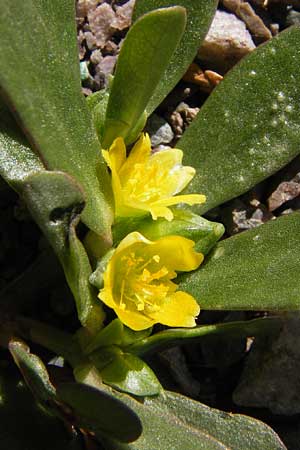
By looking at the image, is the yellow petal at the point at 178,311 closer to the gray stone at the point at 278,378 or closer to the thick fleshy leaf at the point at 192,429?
the thick fleshy leaf at the point at 192,429

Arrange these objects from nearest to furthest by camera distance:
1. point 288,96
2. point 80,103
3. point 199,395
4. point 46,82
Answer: point 46,82 < point 80,103 < point 288,96 < point 199,395

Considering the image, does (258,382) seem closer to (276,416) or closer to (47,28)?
(276,416)

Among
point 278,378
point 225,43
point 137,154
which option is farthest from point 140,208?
point 225,43

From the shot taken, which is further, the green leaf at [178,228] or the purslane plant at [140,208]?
the green leaf at [178,228]

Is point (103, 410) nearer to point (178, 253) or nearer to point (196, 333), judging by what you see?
point (196, 333)

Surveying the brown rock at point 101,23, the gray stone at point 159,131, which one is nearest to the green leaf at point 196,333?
the gray stone at point 159,131

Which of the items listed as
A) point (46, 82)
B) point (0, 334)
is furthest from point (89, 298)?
point (46, 82)

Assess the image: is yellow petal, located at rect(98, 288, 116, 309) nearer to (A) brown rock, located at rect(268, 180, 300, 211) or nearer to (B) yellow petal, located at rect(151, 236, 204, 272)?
(B) yellow petal, located at rect(151, 236, 204, 272)
